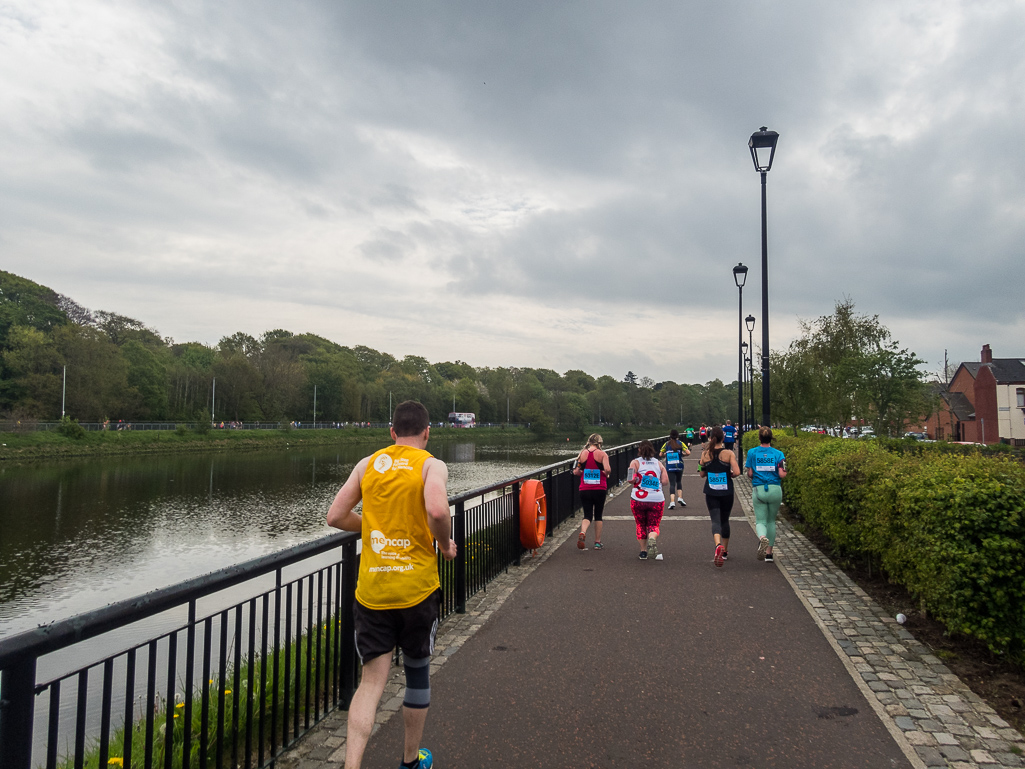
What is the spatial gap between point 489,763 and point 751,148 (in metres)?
12.5

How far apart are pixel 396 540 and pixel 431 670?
2144 millimetres

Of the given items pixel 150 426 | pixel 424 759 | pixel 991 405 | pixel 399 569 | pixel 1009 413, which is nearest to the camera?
pixel 399 569

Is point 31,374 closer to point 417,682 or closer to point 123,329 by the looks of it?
point 123,329

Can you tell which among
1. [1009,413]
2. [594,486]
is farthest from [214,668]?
[1009,413]

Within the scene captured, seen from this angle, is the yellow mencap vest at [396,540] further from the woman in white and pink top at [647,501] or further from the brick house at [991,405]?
the brick house at [991,405]

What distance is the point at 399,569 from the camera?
3.04 m

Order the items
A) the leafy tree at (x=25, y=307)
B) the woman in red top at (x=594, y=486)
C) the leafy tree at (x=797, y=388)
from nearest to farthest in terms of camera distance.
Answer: the woman in red top at (x=594, y=486) → the leafy tree at (x=797, y=388) → the leafy tree at (x=25, y=307)

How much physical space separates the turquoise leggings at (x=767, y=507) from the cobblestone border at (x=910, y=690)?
1.33m

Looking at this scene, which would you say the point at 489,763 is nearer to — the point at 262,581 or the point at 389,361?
the point at 262,581

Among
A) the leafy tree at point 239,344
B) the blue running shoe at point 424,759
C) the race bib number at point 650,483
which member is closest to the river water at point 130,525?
the race bib number at point 650,483

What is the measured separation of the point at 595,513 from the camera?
9289mm

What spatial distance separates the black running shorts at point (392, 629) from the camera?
306 centimetres

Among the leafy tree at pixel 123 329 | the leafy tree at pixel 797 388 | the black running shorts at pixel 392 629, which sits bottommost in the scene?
the black running shorts at pixel 392 629

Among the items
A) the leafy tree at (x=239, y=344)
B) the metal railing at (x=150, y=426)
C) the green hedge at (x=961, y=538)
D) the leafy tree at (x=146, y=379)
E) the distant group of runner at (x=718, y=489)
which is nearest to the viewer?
the green hedge at (x=961, y=538)
